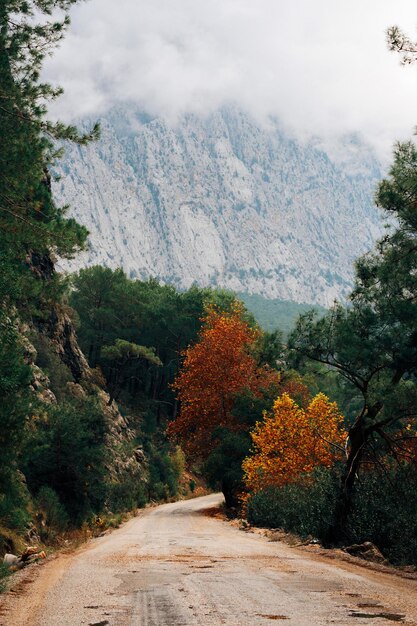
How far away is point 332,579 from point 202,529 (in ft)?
49.7

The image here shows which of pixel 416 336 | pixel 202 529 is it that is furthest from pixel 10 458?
pixel 202 529

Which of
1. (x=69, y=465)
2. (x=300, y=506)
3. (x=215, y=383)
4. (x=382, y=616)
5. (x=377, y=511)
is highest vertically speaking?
(x=215, y=383)

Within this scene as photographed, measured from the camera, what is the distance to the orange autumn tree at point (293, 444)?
85.4 ft

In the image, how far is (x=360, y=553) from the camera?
13398mm

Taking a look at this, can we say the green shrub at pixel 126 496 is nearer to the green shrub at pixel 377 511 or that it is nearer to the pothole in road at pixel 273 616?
the green shrub at pixel 377 511

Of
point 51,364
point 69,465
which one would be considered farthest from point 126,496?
point 69,465

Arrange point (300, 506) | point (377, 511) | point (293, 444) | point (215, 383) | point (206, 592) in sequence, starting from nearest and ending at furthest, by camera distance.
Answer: point (206, 592)
point (377, 511)
point (300, 506)
point (293, 444)
point (215, 383)

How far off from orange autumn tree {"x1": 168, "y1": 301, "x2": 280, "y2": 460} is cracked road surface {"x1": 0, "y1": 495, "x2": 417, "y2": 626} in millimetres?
24218

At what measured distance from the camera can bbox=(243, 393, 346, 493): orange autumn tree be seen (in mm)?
26016

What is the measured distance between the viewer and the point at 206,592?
7883mm

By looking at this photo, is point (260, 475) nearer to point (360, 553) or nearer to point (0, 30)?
point (360, 553)

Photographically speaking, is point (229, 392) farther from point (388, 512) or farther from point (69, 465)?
point (388, 512)

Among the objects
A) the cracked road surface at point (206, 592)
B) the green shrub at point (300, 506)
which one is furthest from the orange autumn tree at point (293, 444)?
the cracked road surface at point (206, 592)

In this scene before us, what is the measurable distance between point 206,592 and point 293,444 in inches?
778
